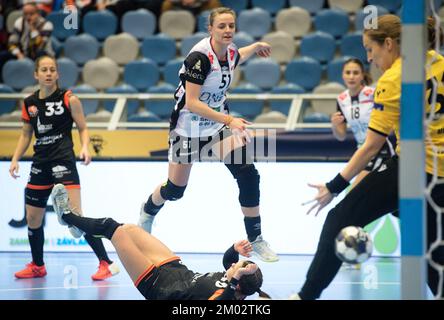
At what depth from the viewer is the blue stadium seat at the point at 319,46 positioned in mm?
11570

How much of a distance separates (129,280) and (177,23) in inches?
226

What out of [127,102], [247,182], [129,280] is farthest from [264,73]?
[247,182]

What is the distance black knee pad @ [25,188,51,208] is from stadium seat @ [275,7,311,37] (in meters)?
5.52

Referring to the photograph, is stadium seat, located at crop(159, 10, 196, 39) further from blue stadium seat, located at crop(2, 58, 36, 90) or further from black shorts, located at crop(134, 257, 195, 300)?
black shorts, located at crop(134, 257, 195, 300)

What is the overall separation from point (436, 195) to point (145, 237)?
2.18 metres

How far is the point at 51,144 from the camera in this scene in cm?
758

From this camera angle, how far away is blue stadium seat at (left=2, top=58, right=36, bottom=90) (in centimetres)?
1219

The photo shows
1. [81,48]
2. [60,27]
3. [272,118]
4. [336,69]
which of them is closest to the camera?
[272,118]

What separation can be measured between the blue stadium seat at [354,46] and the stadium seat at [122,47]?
3099 mm

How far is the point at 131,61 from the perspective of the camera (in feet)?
40.0

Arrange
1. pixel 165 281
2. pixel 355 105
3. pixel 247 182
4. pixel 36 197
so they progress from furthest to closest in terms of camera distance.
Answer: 1. pixel 355 105
2. pixel 36 197
3. pixel 247 182
4. pixel 165 281

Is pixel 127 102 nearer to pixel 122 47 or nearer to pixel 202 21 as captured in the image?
pixel 122 47

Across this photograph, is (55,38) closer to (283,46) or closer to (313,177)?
(283,46)
